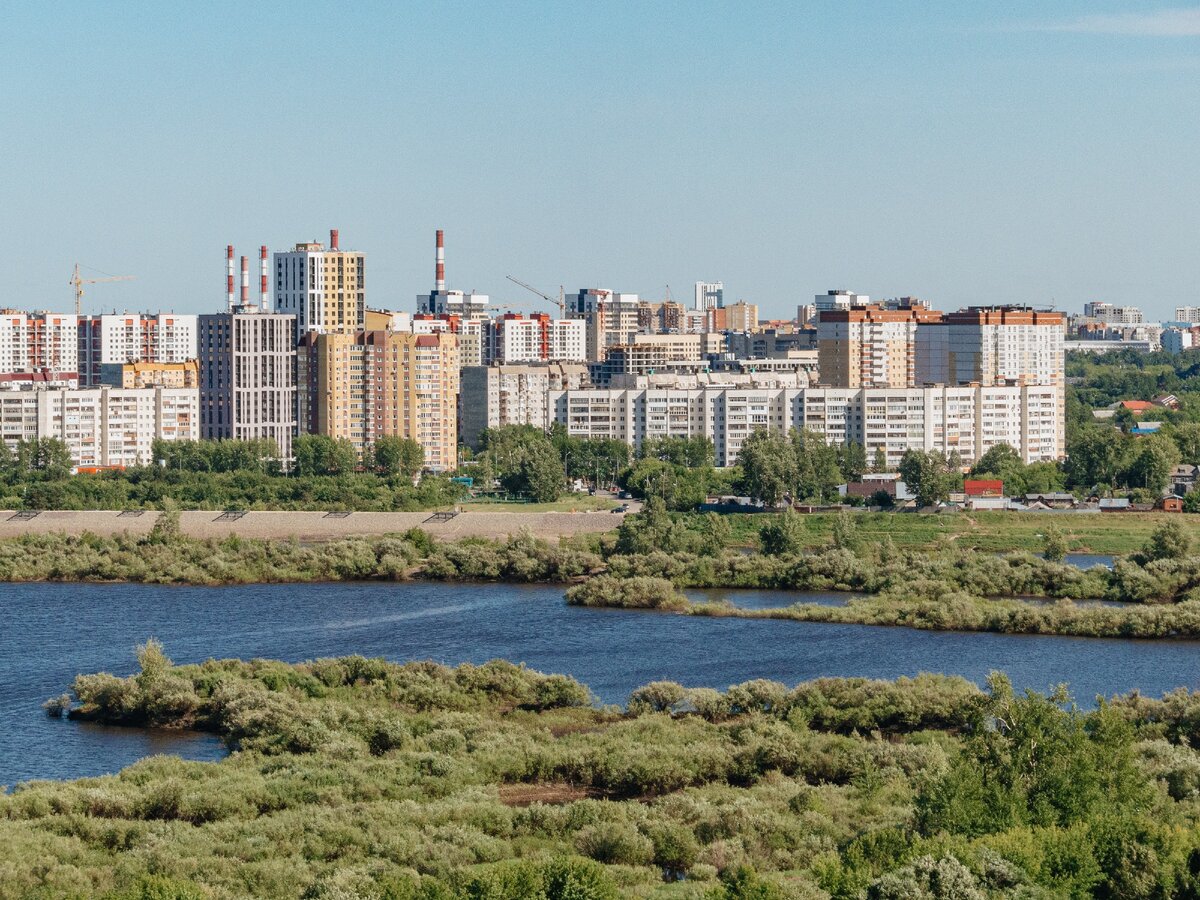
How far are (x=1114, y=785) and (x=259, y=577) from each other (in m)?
22.5

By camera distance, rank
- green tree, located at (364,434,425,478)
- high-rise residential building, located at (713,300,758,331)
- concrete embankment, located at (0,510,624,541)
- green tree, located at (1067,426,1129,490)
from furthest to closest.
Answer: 1. high-rise residential building, located at (713,300,758,331)
2. green tree, located at (364,434,425,478)
3. green tree, located at (1067,426,1129,490)
4. concrete embankment, located at (0,510,624,541)

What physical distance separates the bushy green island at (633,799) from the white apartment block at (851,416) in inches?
1292

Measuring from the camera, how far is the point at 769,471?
43.0m

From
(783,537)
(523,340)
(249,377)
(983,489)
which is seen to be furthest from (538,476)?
(523,340)

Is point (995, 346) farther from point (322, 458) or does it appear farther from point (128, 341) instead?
point (128, 341)

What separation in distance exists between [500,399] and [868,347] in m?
12.4

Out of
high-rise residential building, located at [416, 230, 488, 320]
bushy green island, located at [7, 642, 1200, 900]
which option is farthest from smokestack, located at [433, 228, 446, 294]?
bushy green island, located at [7, 642, 1200, 900]

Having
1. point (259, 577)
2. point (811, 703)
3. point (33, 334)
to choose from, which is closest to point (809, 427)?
point (259, 577)

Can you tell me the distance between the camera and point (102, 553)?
122ft

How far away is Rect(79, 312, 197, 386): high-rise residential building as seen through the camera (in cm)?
6988

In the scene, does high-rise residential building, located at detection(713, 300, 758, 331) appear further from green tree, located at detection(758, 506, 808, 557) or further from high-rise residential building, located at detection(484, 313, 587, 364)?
green tree, located at detection(758, 506, 808, 557)

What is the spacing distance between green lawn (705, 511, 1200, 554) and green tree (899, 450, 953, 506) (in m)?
0.61

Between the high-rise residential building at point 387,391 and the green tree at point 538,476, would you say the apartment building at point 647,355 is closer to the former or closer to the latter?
the high-rise residential building at point 387,391

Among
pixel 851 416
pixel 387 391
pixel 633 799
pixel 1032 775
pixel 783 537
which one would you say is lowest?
pixel 633 799
